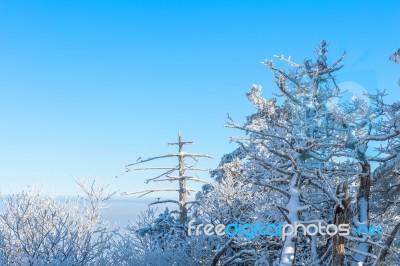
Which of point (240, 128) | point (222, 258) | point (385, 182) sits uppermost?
point (240, 128)

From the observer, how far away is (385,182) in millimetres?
14758

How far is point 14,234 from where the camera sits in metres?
14.1

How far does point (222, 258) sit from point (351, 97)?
9160mm

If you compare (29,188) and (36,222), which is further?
(29,188)

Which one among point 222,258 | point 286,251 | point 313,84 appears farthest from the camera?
point 222,258

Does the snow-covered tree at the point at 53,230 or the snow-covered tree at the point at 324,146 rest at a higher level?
the snow-covered tree at the point at 324,146

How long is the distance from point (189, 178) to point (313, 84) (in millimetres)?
11665

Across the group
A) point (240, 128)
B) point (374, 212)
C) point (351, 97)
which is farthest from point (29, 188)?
point (374, 212)

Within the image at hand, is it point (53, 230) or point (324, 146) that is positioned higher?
point (324, 146)

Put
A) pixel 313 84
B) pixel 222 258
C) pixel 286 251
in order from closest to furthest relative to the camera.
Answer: pixel 286 251, pixel 313 84, pixel 222 258

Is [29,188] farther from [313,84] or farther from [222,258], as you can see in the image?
[313,84]

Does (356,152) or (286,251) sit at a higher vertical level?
(356,152)

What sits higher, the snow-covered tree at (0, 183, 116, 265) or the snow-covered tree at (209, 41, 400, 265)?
the snow-covered tree at (209, 41, 400, 265)

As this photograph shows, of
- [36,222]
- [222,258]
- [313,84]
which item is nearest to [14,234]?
[36,222]
